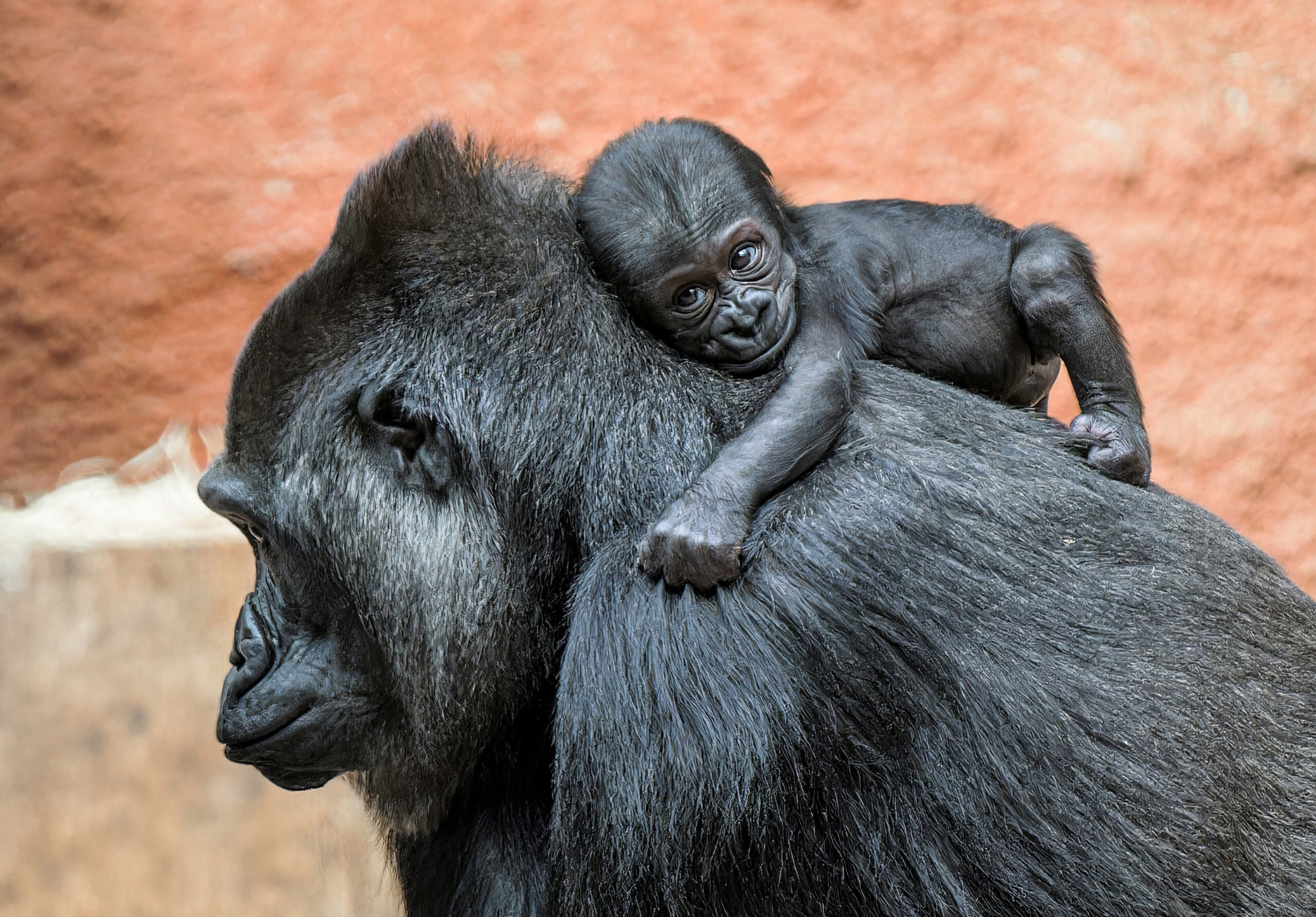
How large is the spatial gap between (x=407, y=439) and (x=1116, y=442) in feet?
3.43

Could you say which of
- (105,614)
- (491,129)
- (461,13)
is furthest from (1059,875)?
(461,13)

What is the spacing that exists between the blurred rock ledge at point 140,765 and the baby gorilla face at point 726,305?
5.12ft

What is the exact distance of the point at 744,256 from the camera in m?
1.95

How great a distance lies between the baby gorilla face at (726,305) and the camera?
1.89 metres

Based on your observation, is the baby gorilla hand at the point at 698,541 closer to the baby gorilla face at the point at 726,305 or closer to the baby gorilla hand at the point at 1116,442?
the baby gorilla face at the point at 726,305

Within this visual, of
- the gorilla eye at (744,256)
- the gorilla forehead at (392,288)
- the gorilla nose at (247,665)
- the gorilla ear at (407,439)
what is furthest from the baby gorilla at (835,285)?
the gorilla nose at (247,665)

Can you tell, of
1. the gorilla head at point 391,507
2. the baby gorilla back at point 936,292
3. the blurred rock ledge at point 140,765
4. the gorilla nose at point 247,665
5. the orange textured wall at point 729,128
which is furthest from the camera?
the orange textured wall at point 729,128

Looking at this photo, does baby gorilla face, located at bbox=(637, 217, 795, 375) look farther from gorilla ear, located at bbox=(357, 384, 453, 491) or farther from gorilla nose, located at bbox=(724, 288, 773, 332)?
gorilla ear, located at bbox=(357, 384, 453, 491)

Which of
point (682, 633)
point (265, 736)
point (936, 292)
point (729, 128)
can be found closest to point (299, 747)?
point (265, 736)

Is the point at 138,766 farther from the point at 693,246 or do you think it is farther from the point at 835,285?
the point at 835,285

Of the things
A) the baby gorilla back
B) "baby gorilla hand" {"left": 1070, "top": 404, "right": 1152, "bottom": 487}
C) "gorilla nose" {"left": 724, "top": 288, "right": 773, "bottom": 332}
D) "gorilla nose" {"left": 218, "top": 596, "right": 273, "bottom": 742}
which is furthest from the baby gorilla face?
"gorilla nose" {"left": 218, "top": 596, "right": 273, "bottom": 742}

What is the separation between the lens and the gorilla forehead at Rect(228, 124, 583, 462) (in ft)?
5.82

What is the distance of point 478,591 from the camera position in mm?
1742

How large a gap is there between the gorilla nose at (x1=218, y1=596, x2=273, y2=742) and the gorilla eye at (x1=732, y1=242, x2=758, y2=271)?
0.92 m
